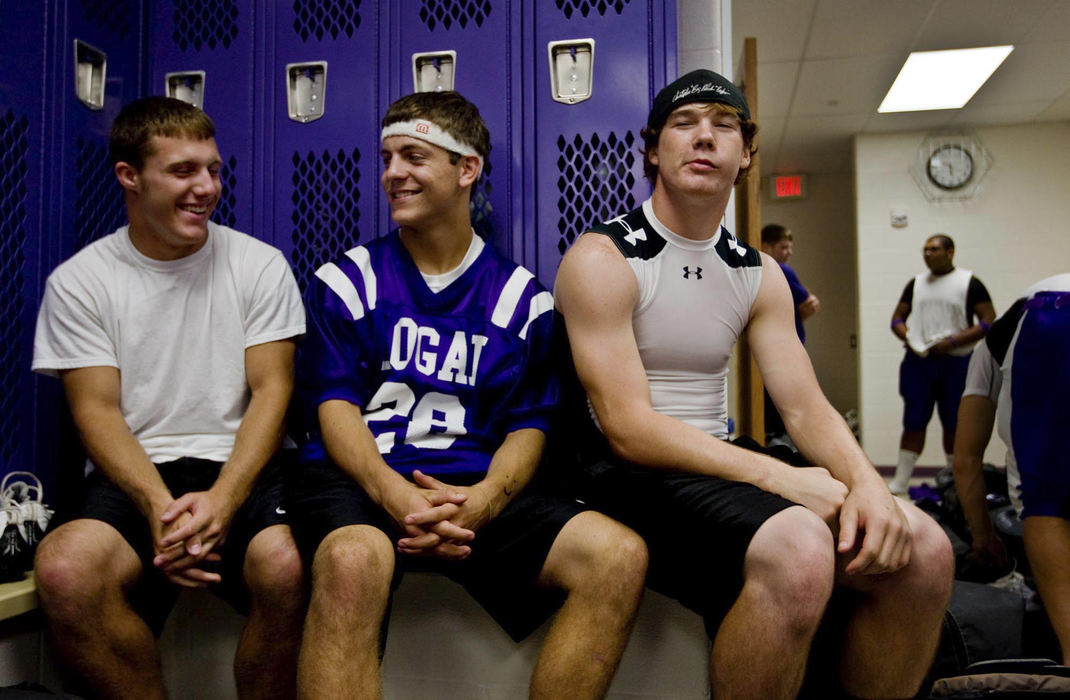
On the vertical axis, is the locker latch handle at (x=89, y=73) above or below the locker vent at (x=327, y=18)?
below

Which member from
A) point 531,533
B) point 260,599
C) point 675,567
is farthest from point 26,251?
point 675,567

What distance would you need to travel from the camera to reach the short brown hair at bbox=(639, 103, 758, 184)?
1.55m

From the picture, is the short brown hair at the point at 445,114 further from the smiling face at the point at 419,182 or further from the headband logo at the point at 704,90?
the headband logo at the point at 704,90

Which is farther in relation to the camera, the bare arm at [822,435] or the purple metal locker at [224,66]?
the purple metal locker at [224,66]

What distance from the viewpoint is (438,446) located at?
5.02 feet

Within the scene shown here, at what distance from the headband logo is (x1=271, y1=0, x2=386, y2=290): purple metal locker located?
2.77 feet

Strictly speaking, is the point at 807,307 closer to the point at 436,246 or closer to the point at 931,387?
the point at 931,387

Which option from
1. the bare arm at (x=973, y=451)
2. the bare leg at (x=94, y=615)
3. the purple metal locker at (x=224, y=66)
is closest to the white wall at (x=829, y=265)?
the bare arm at (x=973, y=451)

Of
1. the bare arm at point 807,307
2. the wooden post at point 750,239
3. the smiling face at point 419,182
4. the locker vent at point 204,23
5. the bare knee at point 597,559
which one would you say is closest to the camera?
the bare knee at point 597,559

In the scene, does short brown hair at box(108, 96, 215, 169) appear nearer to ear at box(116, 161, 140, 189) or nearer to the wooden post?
ear at box(116, 161, 140, 189)

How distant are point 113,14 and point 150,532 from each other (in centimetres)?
140

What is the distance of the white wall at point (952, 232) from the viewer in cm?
572

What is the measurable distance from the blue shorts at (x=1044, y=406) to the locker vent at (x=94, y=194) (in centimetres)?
225

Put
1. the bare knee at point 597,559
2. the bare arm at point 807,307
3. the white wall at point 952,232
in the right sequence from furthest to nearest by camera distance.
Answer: the white wall at point 952,232 < the bare arm at point 807,307 < the bare knee at point 597,559
